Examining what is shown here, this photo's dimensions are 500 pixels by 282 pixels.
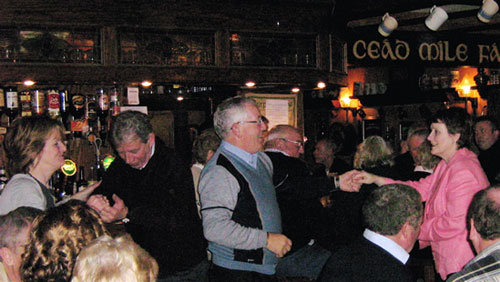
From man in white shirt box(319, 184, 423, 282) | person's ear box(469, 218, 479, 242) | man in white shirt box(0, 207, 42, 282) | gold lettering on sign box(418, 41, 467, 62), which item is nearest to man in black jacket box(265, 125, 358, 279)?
man in white shirt box(319, 184, 423, 282)

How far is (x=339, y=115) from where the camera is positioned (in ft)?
41.2

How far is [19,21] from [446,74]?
25.9ft

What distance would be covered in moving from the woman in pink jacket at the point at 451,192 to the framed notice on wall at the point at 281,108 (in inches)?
116

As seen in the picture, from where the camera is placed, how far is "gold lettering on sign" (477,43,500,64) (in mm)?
7398

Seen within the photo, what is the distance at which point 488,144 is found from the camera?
20.7ft

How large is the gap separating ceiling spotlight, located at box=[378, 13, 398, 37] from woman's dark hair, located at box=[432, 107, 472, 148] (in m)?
2.90

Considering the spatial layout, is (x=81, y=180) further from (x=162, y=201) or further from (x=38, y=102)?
(x=162, y=201)

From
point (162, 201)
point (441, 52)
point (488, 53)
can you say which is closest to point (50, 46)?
point (162, 201)

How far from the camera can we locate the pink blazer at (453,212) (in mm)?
→ 3191

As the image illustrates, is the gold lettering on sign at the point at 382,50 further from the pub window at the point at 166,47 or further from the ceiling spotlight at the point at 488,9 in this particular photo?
the pub window at the point at 166,47

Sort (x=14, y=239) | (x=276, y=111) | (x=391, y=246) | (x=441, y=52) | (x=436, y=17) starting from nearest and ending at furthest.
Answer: (x=14, y=239) → (x=391, y=246) → (x=436, y=17) → (x=276, y=111) → (x=441, y=52)

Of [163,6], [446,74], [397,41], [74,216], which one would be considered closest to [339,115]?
[446,74]

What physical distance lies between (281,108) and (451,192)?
3431 millimetres

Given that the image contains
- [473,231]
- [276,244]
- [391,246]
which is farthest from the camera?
[276,244]
